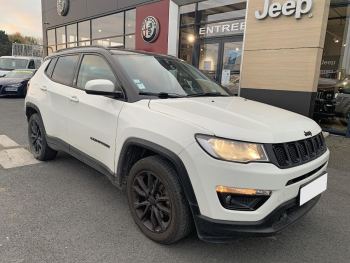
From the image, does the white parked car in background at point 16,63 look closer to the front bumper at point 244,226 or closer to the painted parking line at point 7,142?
the painted parking line at point 7,142

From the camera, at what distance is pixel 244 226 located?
2234 millimetres

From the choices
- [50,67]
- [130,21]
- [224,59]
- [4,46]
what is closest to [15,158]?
[50,67]

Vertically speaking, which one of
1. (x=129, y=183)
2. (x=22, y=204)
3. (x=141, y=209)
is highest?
(x=129, y=183)

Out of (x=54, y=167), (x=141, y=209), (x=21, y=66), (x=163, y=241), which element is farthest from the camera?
(x=21, y=66)

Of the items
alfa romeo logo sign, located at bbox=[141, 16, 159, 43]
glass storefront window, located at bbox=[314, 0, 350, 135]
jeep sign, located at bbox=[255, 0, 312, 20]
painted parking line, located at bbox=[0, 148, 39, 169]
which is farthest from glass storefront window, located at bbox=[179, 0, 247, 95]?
painted parking line, located at bbox=[0, 148, 39, 169]

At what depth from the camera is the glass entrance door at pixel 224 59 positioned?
9.59 m

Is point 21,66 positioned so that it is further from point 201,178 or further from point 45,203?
point 201,178

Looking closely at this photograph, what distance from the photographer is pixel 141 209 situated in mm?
2916

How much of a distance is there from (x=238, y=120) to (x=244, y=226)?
0.80m

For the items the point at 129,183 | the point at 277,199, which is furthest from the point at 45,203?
the point at 277,199

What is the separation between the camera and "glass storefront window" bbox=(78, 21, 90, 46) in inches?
676

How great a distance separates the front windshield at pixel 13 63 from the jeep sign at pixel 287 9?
12837 mm

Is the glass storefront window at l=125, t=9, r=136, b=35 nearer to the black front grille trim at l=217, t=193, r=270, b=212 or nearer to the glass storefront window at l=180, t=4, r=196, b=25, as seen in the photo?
the glass storefront window at l=180, t=4, r=196, b=25

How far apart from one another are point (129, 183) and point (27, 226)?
104cm
